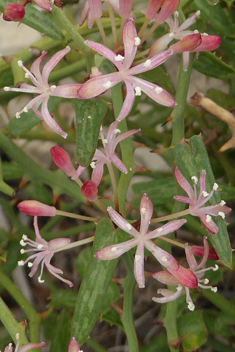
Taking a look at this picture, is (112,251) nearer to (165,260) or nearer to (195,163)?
(165,260)

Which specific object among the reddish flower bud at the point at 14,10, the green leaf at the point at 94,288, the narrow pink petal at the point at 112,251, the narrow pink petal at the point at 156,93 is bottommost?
the green leaf at the point at 94,288

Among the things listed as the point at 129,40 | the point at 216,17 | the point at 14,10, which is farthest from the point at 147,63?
the point at 216,17

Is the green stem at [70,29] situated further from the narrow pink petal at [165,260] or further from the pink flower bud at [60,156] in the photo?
the narrow pink petal at [165,260]

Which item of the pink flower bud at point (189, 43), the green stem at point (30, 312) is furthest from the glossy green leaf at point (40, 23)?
the green stem at point (30, 312)

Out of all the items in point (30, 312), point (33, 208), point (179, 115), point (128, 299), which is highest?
point (179, 115)

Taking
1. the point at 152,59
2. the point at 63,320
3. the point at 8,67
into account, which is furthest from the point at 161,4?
the point at 63,320

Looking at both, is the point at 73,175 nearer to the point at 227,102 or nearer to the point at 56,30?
the point at 56,30

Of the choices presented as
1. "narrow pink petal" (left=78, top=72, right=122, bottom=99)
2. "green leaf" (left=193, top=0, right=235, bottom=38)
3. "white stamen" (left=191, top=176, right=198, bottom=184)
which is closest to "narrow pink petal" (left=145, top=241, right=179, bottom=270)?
"white stamen" (left=191, top=176, right=198, bottom=184)
